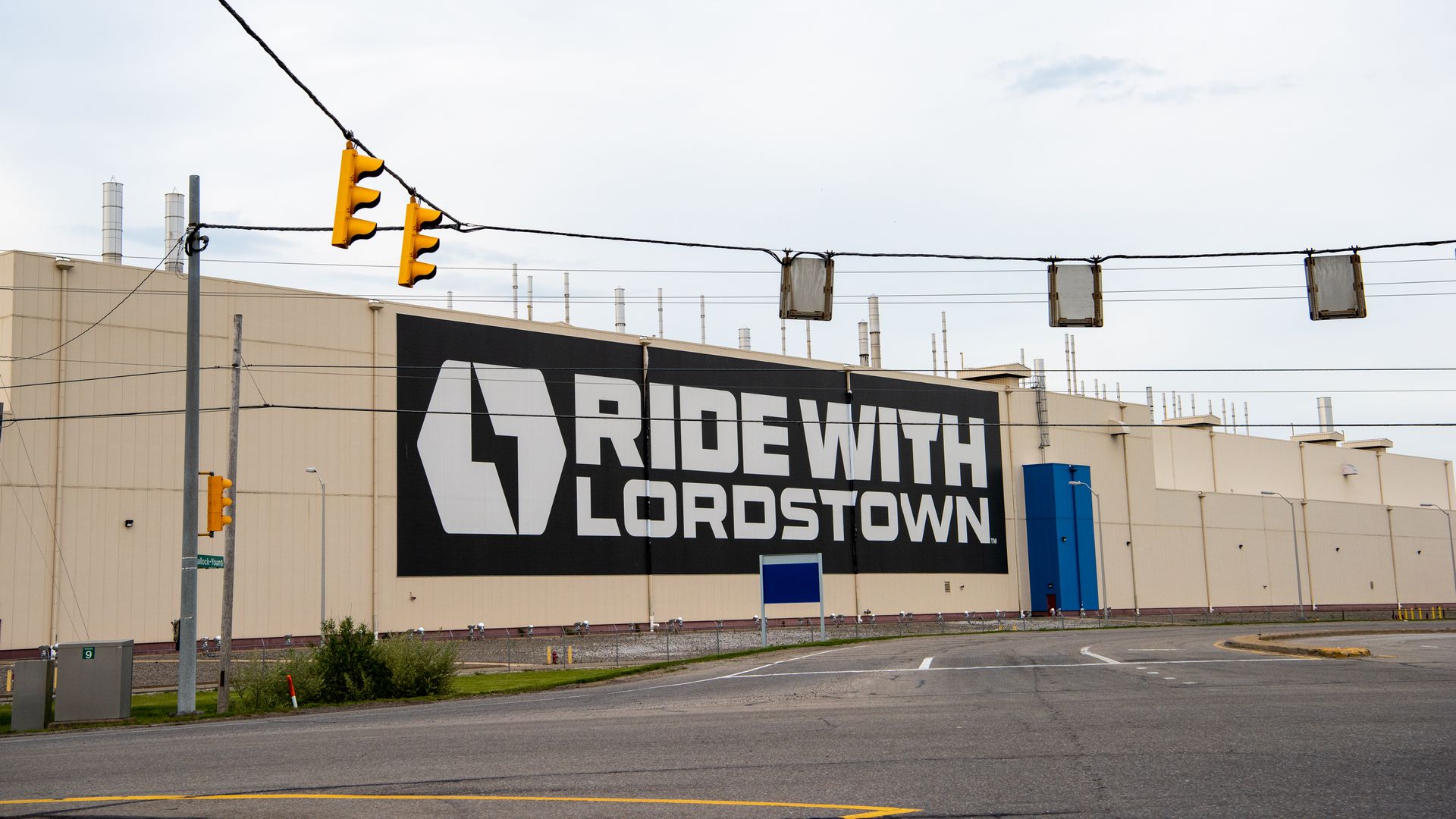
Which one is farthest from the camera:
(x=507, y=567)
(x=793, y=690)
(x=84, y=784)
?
(x=507, y=567)

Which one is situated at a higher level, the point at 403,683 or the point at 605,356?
the point at 605,356

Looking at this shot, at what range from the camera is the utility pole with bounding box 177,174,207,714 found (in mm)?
24741

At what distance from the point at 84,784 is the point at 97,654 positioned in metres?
12.6

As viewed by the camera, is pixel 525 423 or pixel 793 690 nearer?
pixel 793 690

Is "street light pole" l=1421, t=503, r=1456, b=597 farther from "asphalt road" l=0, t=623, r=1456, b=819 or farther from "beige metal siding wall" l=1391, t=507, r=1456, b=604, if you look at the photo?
"asphalt road" l=0, t=623, r=1456, b=819

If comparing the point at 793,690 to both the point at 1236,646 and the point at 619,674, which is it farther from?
the point at 1236,646

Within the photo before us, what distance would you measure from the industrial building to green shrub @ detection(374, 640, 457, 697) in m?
5.69

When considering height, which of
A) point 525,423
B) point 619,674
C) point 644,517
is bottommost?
point 619,674

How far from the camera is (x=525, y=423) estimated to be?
57.4 metres

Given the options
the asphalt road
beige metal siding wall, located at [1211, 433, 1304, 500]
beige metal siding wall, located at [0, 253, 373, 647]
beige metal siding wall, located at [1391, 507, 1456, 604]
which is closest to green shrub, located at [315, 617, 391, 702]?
the asphalt road

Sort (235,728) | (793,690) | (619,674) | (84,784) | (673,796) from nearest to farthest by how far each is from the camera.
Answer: (673,796) < (84,784) < (235,728) < (793,690) < (619,674)

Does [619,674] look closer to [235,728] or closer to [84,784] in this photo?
[235,728]

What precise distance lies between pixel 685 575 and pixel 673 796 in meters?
51.2

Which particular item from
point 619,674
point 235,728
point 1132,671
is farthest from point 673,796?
point 619,674
